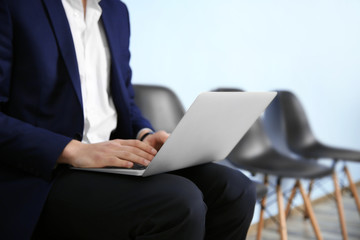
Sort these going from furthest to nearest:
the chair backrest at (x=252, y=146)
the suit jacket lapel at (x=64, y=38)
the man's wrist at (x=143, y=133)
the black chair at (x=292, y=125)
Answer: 1. the black chair at (x=292, y=125)
2. the chair backrest at (x=252, y=146)
3. the man's wrist at (x=143, y=133)
4. the suit jacket lapel at (x=64, y=38)

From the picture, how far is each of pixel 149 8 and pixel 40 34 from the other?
1103 mm

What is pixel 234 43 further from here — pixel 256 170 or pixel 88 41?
pixel 88 41

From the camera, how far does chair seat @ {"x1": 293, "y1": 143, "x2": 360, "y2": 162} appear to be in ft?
8.38

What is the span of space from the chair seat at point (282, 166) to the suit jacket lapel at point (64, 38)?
1.16 meters

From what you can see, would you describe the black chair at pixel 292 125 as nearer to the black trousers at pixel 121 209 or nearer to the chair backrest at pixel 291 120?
the chair backrest at pixel 291 120

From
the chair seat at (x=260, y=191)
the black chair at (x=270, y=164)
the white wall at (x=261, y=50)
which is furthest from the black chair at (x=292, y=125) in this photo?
the chair seat at (x=260, y=191)

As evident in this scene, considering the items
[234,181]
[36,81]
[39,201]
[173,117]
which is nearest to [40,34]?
[36,81]

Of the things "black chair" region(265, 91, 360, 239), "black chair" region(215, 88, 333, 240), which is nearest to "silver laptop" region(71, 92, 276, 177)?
"black chair" region(215, 88, 333, 240)

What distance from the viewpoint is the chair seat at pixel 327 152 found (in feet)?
8.38

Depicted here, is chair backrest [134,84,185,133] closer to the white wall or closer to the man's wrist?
the white wall

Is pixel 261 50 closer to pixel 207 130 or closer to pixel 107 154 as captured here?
pixel 207 130

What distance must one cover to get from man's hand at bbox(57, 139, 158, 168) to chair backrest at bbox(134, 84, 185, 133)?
2.44ft

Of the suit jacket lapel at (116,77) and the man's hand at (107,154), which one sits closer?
the man's hand at (107,154)

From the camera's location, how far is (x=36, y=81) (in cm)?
97
